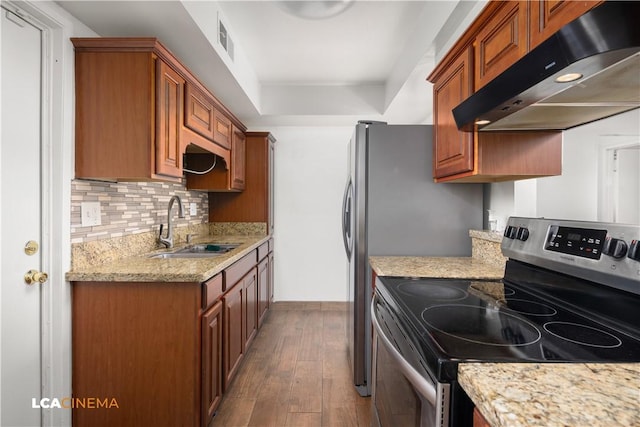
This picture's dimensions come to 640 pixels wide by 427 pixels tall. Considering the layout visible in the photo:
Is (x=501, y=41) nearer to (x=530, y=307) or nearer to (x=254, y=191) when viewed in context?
(x=530, y=307)

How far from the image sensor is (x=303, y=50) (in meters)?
2.81

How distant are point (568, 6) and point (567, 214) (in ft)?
3.85

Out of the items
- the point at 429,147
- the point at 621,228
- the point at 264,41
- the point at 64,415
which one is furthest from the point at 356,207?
the point at 64,415

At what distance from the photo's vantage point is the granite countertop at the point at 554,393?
513 mm

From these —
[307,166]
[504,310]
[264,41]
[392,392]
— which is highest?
[264,41]

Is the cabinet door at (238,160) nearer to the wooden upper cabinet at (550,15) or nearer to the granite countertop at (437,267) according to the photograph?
the granite countertop at (437,267)

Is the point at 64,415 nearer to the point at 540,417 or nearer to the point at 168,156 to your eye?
the point at 168,156

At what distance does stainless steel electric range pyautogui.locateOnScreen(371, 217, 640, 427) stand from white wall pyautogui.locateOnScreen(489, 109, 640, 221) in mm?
452

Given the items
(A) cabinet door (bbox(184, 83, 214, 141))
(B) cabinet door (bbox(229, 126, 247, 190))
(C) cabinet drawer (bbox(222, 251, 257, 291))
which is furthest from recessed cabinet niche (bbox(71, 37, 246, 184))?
(B) cabinet door (bbox(229, 126, 247, 190))

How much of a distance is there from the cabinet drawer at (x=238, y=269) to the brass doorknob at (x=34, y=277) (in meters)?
0.84

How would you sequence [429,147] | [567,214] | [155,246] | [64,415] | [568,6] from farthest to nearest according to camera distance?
[155,246] < [429,147] < [567,214] < [64,415] < [568,6]

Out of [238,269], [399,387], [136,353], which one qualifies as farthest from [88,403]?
[399,387]

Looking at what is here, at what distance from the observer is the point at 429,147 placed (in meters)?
2.19

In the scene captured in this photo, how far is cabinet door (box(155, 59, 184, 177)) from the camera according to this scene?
1.70 metres
